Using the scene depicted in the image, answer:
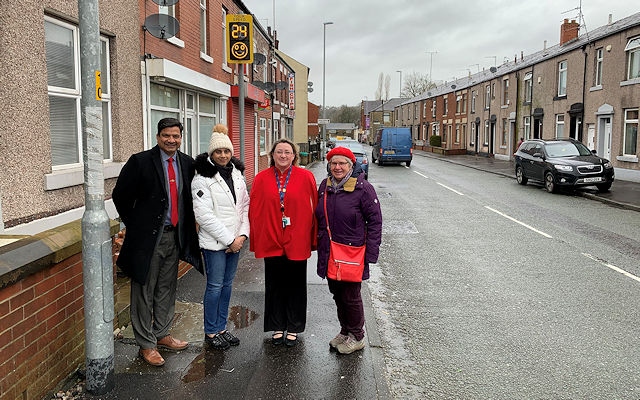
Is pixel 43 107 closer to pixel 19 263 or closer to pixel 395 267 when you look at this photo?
pixel 19 263

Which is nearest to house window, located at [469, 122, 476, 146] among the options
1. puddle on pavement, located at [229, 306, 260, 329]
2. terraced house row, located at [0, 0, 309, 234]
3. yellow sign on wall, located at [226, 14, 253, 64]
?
terraced house row, located at [0, 0, 309, 234]

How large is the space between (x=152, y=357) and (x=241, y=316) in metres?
1.35

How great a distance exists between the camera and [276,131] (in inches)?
1070

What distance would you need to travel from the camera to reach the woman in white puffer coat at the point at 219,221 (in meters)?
4.34

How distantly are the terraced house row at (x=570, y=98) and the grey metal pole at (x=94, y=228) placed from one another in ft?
69.0

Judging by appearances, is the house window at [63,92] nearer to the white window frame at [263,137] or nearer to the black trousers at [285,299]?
the black trousers at [285,299]

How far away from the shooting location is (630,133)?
807 inches

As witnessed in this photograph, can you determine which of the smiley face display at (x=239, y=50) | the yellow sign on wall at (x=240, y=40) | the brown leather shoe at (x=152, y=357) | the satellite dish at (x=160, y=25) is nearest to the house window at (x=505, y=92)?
the yellow sign on wall at (x=240, y=40)

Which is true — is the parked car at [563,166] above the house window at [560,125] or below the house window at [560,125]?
below

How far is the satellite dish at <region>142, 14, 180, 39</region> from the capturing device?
27.7 ft

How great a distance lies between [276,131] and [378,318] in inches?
871

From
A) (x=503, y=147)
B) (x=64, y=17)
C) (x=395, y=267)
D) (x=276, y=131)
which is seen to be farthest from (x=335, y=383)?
(x=503, y=147)

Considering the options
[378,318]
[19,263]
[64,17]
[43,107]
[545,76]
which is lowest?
[378,318]

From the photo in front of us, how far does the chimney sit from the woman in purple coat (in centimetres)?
2999
